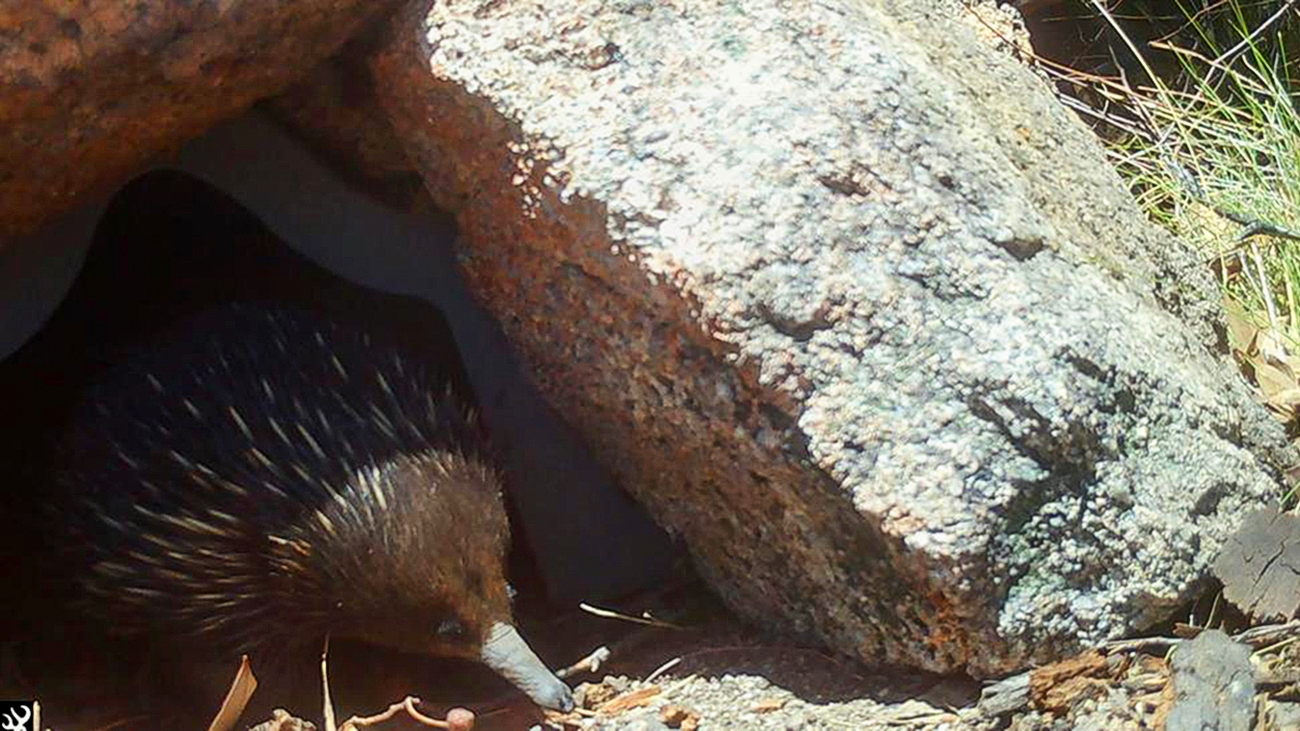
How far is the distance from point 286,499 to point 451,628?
0.41 metres

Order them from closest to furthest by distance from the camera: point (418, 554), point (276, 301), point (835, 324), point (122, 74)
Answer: point (835, 324), point (122, 74), point (418, 554), point (276, 301)

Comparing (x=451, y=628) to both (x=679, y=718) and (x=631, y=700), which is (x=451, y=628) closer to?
(x=631, y=700)

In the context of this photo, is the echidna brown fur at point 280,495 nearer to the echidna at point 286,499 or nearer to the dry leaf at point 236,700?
the echidna at point 286,499

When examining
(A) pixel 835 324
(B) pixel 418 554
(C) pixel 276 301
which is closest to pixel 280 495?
(B) pixel 418 554

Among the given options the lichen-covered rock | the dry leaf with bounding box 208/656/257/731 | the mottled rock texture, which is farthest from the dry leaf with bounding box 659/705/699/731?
the mottled rock texture

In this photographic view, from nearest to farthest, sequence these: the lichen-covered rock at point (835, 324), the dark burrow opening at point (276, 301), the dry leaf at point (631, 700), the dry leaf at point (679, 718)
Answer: the lichen-covered rock at point (835, 324), the dry leaf at point (679, 718), the dry leaf at point (631, 700), the dark burrow opening at point (276, 301)

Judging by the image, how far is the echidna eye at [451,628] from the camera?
2949mm

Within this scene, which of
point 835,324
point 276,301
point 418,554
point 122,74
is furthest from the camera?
point 276,301

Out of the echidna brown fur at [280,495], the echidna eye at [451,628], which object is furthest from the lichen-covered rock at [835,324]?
the echidna eye at [451,628]

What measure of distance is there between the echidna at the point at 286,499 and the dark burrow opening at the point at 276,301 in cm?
11

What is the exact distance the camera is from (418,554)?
2908 mm

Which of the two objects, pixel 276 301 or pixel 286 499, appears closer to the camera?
pixel 286 499

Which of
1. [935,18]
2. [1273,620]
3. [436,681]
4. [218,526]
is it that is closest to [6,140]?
[218,526]

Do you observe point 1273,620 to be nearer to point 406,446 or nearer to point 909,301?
point 909,301
